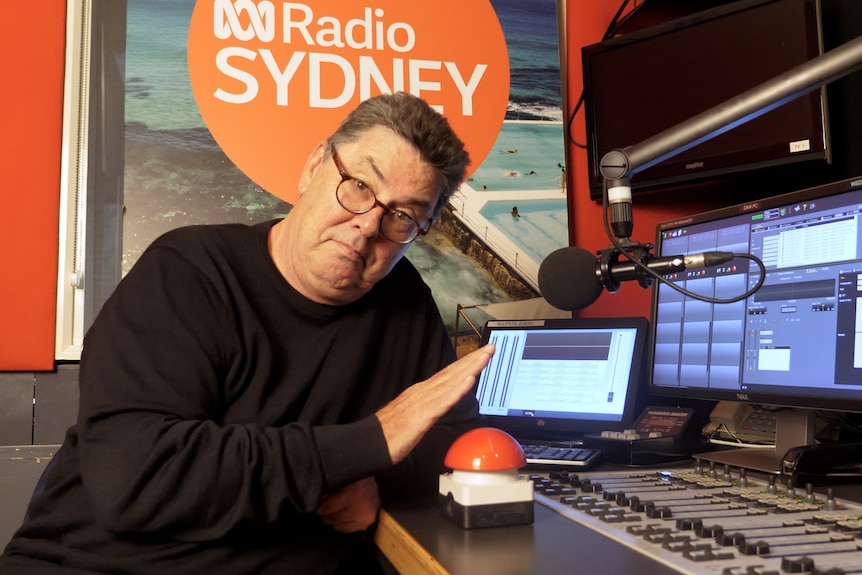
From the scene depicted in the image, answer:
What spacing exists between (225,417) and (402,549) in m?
0.45

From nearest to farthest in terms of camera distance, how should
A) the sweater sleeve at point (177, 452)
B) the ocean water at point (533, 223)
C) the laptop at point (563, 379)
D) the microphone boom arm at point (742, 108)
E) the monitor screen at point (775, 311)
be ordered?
the microphone boom arm at point (742, 108), the sweater sleeve at point (177, 452), the monitor screen at point (775, 311), the laptop at point (563, 379), the ocean water at point (533, 223)

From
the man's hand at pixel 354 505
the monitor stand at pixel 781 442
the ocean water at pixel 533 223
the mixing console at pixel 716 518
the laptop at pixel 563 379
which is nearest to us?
the mixing console at pixel 716 518

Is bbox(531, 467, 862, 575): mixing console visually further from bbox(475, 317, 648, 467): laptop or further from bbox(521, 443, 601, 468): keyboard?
bbox(475, 317, 648, 467): laptop

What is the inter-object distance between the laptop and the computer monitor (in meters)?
0.09

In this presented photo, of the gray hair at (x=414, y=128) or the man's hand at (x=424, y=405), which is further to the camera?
the gray hair at (x=414, y=128)

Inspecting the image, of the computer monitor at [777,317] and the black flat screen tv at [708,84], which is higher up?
the black flat screen tv at [708,84]

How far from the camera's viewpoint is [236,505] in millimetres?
1062

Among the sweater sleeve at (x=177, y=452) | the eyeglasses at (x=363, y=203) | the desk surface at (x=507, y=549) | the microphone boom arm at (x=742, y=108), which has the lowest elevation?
the desk surface at (x=507, y=549)

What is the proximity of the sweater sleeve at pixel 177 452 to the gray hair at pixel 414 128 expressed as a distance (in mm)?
518

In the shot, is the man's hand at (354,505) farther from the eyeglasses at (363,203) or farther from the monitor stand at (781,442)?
the monitor stand at (781,442)

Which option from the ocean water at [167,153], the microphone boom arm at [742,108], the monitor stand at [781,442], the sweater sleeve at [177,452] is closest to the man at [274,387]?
the sweater sleeve at [177,452]

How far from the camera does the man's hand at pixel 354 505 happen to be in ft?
3.85

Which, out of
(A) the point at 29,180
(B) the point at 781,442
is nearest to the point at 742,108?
(B) the point at 781,442

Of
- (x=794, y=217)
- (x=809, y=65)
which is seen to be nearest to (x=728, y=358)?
(x=794, y=217)
